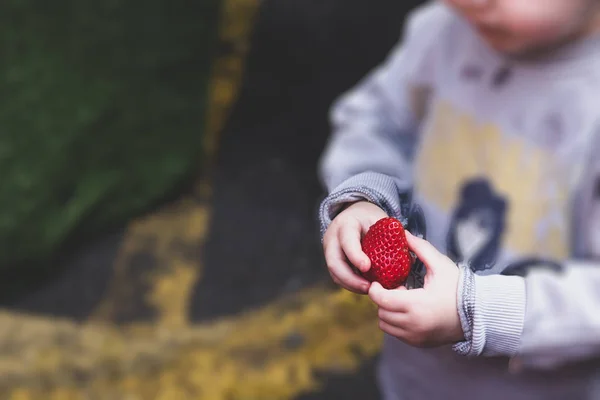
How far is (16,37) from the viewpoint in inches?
36.0

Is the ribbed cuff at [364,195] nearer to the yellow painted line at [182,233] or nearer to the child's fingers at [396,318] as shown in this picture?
the child's fingers at [396,318]

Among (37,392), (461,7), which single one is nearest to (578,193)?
(461,7)

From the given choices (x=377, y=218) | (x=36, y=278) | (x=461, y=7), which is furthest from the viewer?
(x=36, y=278)

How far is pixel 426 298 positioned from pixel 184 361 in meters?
0.77

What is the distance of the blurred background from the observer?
0.88 metres

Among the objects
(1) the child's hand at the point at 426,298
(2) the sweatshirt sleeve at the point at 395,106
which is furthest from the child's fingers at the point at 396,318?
(2) the sweatshirt sleeve at the point at 395,106

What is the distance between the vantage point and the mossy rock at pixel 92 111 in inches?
37.9

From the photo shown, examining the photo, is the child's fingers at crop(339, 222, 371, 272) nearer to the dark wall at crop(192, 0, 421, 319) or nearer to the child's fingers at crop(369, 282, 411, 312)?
the child's fingers at crop(369, 282, 411, 312)

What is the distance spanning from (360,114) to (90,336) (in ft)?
2.12

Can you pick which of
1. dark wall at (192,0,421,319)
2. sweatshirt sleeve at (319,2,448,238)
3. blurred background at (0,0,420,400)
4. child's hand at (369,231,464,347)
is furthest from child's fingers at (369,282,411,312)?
dark wall at (192,0,421,319)

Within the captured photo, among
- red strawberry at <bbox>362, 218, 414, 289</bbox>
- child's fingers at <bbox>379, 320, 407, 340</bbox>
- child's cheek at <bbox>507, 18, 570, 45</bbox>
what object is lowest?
child's fingers at <bbox>379, 320, 407, 340</bbox>

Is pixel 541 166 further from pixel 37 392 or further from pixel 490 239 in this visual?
pixel 37 392

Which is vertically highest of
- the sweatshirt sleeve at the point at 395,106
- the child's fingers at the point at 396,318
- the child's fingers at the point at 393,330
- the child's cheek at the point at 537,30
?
the child's cheek at the point at 537,30

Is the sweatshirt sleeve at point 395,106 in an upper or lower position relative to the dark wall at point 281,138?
upper
